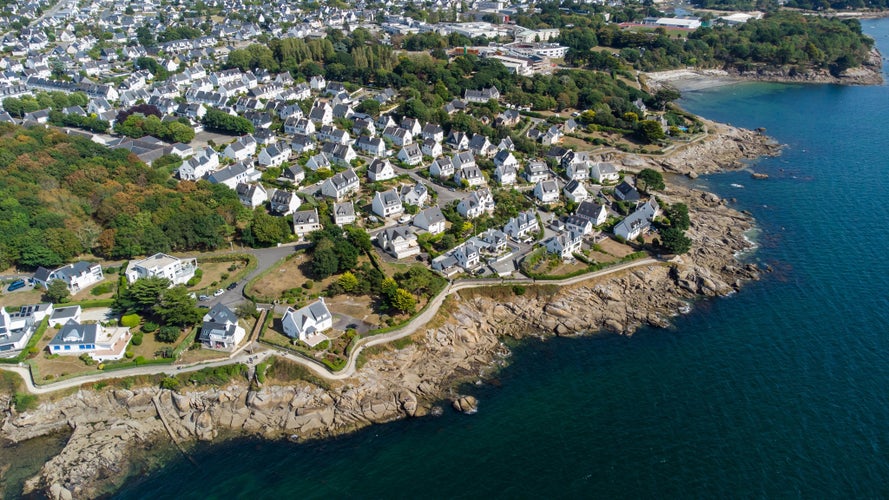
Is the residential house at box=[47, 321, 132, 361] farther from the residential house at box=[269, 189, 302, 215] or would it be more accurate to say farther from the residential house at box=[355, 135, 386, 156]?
the residential house at box=[355, 135, 386, 156]

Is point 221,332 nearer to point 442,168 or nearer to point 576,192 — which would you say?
point 442,168

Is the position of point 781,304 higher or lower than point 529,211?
lower

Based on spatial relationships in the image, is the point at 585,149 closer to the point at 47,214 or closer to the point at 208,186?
the point at 208,186

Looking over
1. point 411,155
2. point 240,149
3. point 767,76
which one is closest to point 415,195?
point 411,155

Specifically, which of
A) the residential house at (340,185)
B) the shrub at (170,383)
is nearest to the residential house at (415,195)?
the residential house at (340,185)

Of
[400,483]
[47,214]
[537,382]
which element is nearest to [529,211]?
[537,382]
